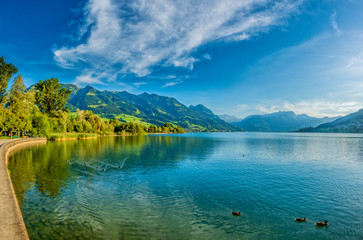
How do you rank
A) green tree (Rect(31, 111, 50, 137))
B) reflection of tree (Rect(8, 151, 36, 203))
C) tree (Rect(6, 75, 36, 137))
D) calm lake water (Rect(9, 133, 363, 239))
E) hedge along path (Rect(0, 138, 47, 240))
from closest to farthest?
hedge along path (Rect(0, 138, 47, 240)), calm lake water (Rect(9, 133, 363, 239)), reflection of tree (Rect(8, 151, 36, 203)), tree (Rect(6, 75, 36, 137)), green tree (Rect(31, 111, 50, 137))

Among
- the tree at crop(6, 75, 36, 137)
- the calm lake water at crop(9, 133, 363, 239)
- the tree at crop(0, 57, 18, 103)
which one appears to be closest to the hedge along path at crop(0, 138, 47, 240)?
the calm lake water at crop(9, 133, 363, 239)

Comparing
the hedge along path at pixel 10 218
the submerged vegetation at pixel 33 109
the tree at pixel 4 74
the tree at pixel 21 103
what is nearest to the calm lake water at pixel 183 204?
the hedge along path at pixel 10 218

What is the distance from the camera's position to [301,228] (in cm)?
1455

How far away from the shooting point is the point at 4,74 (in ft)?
253

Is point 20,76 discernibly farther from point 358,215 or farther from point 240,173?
point 358,215

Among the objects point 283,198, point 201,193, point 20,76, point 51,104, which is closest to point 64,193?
point 201,193

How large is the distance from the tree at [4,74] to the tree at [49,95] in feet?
86.9

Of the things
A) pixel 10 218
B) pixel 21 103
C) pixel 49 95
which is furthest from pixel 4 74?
pixel 10 218

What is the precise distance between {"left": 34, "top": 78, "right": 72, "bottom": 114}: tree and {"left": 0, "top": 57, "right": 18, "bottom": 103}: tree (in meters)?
26.5

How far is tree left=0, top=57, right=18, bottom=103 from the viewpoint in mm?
75938

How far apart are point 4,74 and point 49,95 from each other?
1234 inches

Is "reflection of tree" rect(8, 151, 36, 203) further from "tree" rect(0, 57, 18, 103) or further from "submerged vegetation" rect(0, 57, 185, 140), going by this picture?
→ "tree" rect(0, 57, 18, 103)

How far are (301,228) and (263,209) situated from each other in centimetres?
368

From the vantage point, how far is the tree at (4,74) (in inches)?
2990
